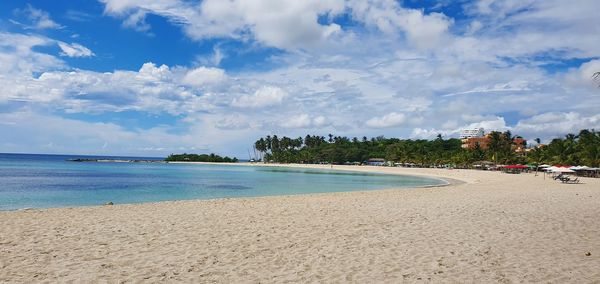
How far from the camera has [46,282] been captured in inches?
241

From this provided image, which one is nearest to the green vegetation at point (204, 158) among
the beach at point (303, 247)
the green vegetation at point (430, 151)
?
the green vegetation at point (430, 151)

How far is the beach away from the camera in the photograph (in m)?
6.67

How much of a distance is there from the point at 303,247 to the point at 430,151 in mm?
123688

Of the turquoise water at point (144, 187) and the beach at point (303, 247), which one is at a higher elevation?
the beach at point (303, 247)

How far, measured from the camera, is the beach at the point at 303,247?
6.67m

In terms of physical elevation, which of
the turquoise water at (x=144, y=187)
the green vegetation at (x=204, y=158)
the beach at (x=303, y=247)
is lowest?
the turquoise water at (x=144, y=187)

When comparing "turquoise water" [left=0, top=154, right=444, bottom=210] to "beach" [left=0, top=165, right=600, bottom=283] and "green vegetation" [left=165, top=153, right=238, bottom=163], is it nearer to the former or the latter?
"beach" [left=0, top=165, right=600, bottom=283]

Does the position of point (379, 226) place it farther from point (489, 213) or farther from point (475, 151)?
point (475, 151)

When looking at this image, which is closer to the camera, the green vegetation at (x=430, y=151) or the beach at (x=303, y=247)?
the beach at (x=303, y=247)

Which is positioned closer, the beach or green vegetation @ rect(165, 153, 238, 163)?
the beach

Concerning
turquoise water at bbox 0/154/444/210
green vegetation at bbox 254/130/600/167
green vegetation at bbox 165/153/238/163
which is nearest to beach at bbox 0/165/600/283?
turquoise water at bbox 0/154/444/210

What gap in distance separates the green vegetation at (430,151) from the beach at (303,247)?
56321mm

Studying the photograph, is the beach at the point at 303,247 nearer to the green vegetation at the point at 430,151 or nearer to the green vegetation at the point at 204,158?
the green vegetation at the point at 430,151

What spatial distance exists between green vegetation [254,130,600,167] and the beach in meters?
56.3
